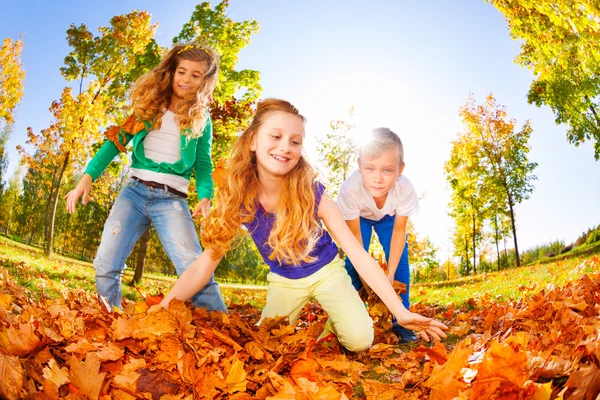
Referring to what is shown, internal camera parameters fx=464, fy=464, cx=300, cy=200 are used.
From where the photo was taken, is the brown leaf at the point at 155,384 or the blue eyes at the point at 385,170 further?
the blue eyes at the point at 385,170

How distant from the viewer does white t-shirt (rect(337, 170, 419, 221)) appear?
3.69m

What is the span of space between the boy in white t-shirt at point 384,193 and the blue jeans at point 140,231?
1.21 meters

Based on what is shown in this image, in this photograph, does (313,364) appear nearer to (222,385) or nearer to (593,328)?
(222,385)

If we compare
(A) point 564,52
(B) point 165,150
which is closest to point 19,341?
(B) point 165,150

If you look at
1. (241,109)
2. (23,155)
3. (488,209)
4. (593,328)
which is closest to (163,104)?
(593,328)

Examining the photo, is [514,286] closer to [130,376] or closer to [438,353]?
[438,353]

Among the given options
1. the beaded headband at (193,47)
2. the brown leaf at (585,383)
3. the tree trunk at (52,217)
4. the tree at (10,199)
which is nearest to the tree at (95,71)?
the tree trunk at (52,217)

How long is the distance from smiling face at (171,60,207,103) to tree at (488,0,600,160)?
17.3 feet

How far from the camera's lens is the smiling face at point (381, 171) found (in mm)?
3590

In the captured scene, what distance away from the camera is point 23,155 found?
17.0m

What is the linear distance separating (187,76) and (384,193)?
1954mm

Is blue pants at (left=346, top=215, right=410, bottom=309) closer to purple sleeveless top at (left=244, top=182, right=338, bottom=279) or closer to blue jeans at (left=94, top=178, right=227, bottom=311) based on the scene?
purple sleeveless top at (left=244, top=182, right=338, bottom=279)

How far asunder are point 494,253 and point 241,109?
2376 centimetres

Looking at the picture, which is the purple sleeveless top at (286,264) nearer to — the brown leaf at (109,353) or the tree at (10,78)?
the brown leaf at (109,353)
